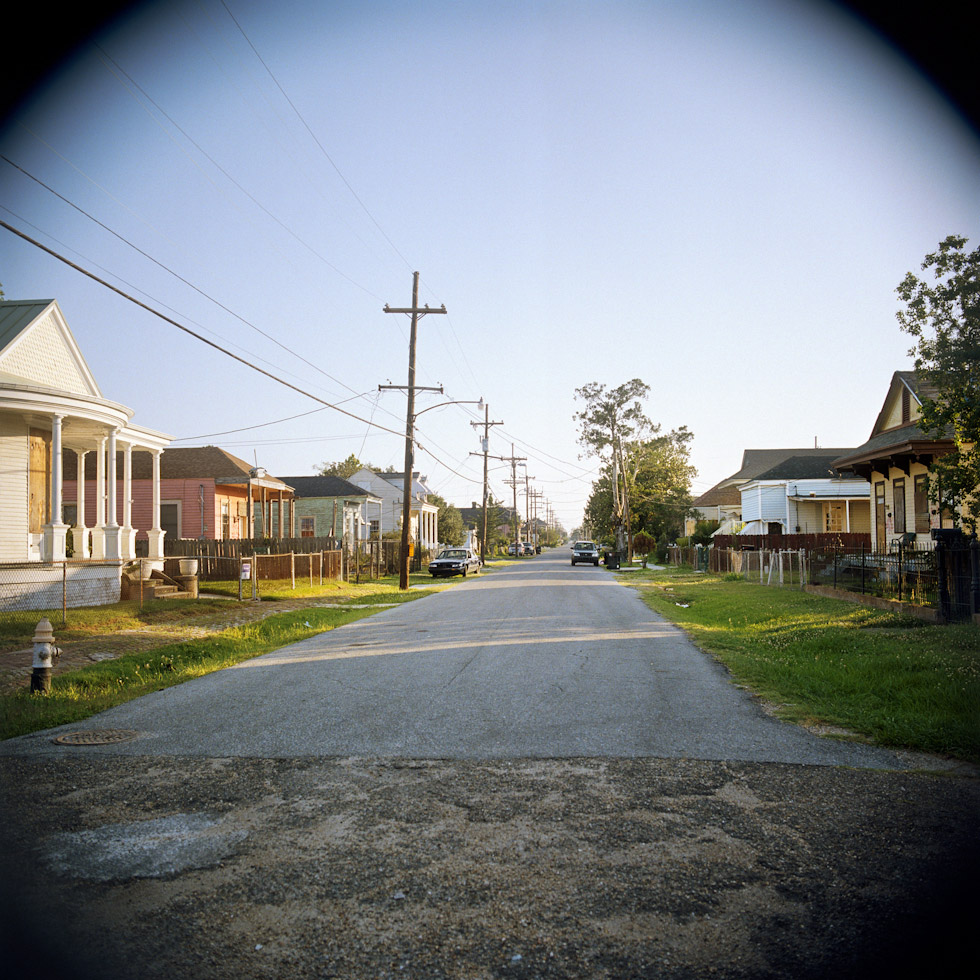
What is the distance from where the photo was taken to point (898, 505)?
25.5 m

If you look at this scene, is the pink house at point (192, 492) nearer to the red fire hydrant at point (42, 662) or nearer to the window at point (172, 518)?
the window at point (172, 518)

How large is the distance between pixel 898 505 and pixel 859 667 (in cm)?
1735

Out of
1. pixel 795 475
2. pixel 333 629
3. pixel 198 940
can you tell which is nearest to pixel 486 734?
pixel 198 940

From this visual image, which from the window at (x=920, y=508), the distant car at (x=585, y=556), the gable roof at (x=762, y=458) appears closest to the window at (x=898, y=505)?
the window at (x=920, y=508)

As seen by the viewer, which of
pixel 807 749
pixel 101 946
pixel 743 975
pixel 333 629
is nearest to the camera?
pixel 743 975

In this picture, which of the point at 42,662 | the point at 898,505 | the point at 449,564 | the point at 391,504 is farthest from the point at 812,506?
the point at 42,662

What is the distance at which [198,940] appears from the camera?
12.4ft

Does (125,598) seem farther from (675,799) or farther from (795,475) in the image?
(795,475)

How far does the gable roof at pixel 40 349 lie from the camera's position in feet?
66.8

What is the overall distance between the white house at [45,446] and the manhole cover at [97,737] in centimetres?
1100

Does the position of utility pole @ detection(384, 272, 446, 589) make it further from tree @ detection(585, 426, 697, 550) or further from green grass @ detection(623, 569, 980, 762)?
tree @ detection(585, 426, 697, 550)

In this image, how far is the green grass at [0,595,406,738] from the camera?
8625 mm

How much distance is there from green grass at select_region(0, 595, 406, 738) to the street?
1.82 ft

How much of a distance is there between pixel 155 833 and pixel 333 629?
11714mm
